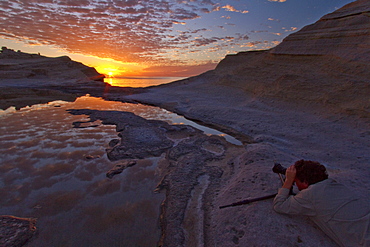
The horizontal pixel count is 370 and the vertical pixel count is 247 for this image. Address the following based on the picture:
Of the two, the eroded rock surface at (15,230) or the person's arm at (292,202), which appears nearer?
the person's arm at (292,202)

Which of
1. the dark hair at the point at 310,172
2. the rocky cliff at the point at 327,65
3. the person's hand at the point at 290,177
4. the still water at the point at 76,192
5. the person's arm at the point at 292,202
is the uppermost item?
the rocky cliff at the point at 327,65

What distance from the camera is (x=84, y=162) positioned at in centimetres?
472

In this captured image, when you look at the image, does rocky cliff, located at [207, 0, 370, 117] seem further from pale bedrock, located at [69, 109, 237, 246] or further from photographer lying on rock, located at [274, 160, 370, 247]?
photographer lying on rock, located at [274, 160, 370, 247]

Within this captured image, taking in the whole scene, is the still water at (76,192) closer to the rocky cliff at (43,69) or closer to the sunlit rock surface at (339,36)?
the sunlit rock surface at (339,36)

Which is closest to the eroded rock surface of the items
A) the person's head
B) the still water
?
the still water

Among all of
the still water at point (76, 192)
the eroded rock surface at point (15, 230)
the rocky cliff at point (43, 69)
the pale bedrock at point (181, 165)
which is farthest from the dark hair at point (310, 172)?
the rocky cliff at point (43, 69)

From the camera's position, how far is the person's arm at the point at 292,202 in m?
2.24

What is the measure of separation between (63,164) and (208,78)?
17831mm

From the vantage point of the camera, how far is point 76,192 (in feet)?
11.8

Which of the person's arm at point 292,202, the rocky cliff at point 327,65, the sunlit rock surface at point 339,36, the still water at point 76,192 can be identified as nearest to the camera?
the person's arm at point 292,202

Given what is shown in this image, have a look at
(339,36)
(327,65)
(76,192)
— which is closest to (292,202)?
(76,192)

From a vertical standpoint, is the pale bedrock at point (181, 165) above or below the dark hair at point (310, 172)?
below

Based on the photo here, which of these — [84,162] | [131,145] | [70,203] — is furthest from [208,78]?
[70,203]

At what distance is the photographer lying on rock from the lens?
1.90m
